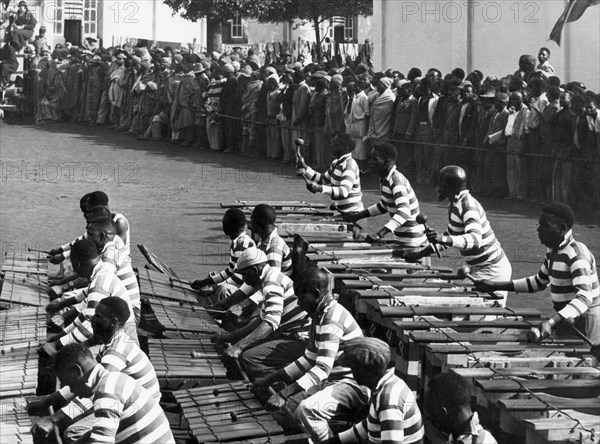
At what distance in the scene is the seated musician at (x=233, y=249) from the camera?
40.7 ft

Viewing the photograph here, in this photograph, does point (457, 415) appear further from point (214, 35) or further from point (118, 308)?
point (214, 35)

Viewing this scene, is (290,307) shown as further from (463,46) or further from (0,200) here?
(463,46)

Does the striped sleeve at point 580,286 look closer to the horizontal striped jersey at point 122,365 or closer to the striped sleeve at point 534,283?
the striped sleeve at point 534,283

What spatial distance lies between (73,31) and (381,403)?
43105 mm

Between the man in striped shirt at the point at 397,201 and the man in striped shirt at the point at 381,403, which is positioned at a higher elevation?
the man in striped shirt at the point at 397,201

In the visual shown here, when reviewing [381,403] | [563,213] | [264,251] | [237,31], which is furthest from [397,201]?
[237,31]

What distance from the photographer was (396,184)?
13.5m

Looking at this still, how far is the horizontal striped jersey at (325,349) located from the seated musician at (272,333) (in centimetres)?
100

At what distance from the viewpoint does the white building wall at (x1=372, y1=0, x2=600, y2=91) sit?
23.1 m

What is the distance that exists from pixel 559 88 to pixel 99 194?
9.14 m

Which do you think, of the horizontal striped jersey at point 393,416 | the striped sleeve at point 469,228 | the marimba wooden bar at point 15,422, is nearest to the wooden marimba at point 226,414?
the horizontal striped jersey at point 393,416

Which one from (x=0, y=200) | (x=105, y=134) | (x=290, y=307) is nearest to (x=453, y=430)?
(x=290, y=307)

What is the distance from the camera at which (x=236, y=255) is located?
1245 centimetres

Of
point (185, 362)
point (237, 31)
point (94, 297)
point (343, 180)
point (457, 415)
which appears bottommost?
point (185, 362)
